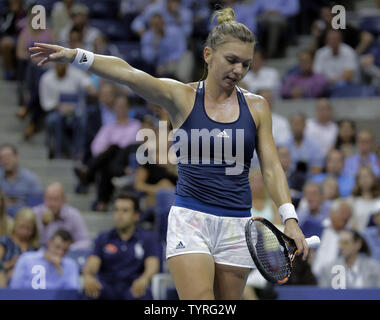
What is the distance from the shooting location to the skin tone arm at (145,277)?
6910mm

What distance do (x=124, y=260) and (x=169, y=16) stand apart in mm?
5014

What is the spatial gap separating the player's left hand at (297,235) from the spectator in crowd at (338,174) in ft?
15.2

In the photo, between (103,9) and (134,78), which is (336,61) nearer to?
(103,9)

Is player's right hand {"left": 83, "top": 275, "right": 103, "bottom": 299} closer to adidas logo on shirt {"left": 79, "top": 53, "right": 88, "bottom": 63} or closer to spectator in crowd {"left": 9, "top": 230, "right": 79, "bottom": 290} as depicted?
spectator in crowd {"left": 9, "top": 230, "right": 79, "bottom": 290}

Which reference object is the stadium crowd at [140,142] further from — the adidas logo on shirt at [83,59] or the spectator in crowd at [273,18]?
the adidas logo on shirt at [83,59]

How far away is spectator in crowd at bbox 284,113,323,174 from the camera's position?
30.2 feet

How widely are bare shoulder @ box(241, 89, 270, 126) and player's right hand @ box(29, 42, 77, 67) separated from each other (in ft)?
3.18

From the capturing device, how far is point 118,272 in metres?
7.08

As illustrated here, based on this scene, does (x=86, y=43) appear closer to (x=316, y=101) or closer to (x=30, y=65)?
(x=30, y=65)

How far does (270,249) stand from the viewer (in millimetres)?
4035

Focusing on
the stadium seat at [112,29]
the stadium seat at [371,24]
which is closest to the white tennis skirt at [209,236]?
the stadium seat at [371,24]

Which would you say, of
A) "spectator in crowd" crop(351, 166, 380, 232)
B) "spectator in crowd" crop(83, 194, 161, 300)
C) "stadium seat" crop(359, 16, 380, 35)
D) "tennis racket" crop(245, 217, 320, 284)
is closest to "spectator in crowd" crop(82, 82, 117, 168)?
"spectator in crowd" crop(83, 194, 161, 300)

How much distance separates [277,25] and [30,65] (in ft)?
11.3
